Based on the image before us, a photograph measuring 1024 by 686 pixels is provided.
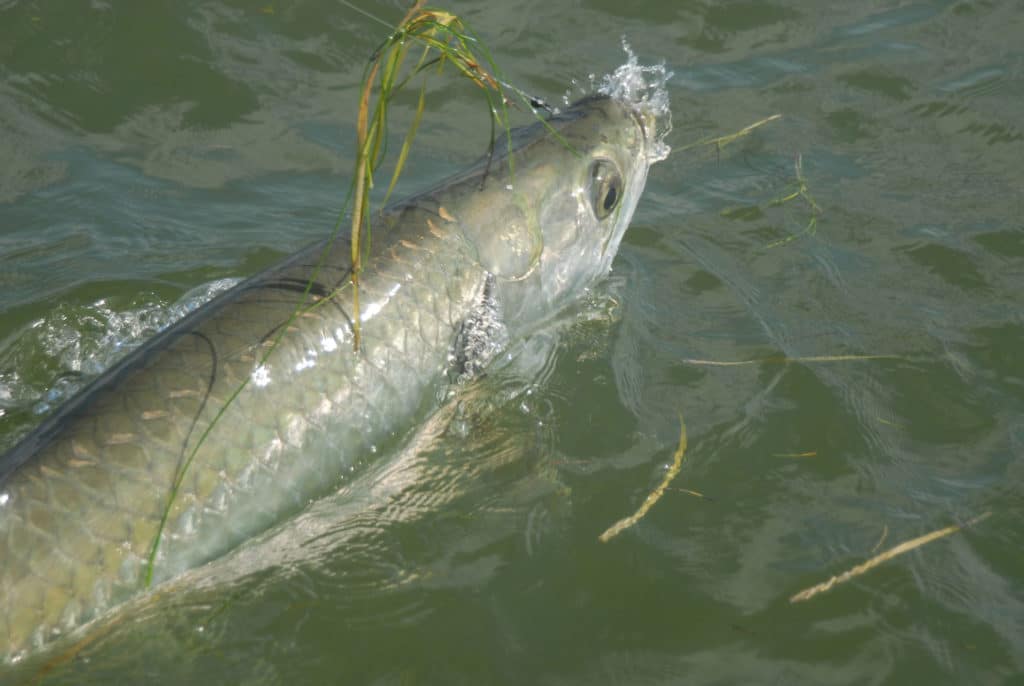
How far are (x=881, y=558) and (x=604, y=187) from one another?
172cm

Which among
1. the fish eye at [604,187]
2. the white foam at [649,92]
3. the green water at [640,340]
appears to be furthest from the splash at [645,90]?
the fish eye at [604,187]

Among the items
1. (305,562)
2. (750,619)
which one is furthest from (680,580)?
(305,562)

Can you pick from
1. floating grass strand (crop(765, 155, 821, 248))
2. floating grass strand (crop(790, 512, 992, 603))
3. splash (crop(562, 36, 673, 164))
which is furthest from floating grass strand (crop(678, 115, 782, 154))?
floating grass strand (crop(790, 512, 992, 603))

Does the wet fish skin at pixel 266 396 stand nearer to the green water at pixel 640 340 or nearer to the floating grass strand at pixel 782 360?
the green water at pixel 640 340

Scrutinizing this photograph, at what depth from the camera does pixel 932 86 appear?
251 inches

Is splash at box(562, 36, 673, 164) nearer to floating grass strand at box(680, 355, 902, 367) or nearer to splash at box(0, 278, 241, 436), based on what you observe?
floating grass strand at box(680, 355, 902, 367)

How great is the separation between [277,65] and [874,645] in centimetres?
506

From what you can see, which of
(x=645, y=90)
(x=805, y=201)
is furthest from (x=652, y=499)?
(x=645, y=90)

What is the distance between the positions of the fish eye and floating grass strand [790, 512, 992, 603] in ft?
5.40

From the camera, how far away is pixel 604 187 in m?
4.17

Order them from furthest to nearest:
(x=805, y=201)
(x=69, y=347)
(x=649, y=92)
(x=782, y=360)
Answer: (x=649, y=92) → (x=805, y=201) → (x=69, y=347) → (x=782, y=360)

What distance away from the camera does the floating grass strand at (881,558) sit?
3227 millimetres

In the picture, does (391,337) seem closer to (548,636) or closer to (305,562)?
(305,562)

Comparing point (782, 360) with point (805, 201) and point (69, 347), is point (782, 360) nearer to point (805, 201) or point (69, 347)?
point (805, 201)
